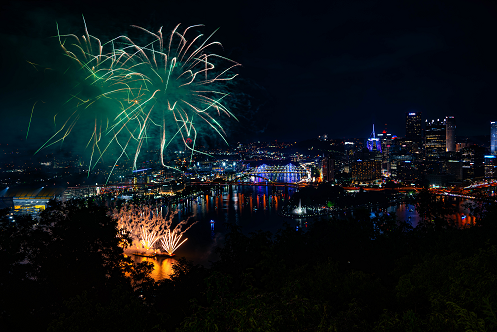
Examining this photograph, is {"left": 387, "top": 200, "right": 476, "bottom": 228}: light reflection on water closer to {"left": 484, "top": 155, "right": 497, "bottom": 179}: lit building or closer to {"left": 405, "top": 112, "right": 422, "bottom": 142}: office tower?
{"left": 484, "top": 155, "right": 497, "bottom": 179}: lit building

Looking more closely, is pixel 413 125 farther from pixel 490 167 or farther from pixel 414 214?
pixel 414 214

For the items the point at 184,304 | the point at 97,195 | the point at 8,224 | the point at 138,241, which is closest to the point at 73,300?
the point at 184,304

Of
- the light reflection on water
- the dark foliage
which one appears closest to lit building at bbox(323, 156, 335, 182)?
the light reflection on water

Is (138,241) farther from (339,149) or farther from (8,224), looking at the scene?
(339,149)

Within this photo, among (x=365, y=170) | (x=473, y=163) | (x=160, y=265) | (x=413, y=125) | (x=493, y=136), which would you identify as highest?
(x=413, y=125)

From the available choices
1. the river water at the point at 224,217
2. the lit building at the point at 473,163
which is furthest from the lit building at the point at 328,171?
the lit building at the point at 473,163

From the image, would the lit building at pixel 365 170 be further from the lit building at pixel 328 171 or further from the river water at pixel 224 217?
the river water at pixel 224 217

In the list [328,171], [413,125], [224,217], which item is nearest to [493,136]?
[413,125]
